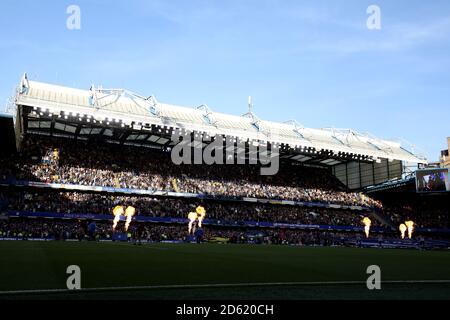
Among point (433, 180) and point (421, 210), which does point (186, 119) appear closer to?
point (433, 180)

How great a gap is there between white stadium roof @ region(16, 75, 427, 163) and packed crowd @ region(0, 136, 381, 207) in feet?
23.5

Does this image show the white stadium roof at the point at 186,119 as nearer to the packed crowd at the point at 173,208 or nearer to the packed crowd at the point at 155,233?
the packed crowd at the point at 173,208

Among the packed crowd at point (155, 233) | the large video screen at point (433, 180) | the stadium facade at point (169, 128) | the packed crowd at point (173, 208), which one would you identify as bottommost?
the packed crowd at point (155, 233)

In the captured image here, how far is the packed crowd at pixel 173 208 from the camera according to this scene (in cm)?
3931

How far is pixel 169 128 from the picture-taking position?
142 feet

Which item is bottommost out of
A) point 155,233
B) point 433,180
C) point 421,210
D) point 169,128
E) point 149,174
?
point 155,233

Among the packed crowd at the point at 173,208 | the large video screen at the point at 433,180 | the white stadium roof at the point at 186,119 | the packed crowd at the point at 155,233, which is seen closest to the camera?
the packed crowd at the point at 155,233

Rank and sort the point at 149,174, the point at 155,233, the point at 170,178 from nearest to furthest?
the point at 155,233
the point at 149,174
the point at 170,178

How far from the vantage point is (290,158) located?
5875cm

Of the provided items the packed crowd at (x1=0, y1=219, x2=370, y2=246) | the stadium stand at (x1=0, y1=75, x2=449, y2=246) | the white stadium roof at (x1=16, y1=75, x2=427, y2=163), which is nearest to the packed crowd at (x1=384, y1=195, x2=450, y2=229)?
the stadium stand at (x1=0, y1=75, x2=449, y2=246)

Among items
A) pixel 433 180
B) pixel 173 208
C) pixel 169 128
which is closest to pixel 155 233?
pixel 173 208

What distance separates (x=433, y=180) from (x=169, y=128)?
105ft

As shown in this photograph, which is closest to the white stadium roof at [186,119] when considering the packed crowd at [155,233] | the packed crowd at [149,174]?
the packed crowd at [149,174]

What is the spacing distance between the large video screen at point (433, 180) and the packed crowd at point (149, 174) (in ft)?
33.0
